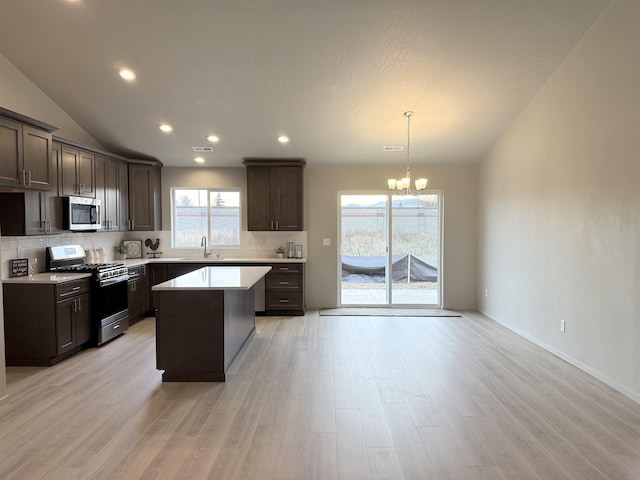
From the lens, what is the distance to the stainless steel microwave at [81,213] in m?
4.33

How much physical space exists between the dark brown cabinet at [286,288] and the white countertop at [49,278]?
2568mm

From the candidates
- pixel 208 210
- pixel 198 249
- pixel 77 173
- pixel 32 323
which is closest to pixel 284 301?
pixel 198 249

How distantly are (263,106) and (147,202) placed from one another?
2.80 metres

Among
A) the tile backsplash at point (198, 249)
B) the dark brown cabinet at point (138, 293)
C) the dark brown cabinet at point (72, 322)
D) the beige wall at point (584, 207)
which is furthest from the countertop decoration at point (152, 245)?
the beige wall at point (584, 207)

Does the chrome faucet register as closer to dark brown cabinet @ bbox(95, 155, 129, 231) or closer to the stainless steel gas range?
dark brown cabinet @ bbox(95, 155, 129, 231)

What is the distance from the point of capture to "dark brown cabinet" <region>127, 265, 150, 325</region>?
523 cm

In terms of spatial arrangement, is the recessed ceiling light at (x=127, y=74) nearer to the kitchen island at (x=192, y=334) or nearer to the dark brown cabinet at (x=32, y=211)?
the dark brown cabinet at (x=32, y=211)

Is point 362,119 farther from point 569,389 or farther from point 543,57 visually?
point 569,389

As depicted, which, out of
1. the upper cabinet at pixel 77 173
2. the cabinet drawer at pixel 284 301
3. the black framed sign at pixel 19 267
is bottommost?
the cabinet drawer at pixel 284 301

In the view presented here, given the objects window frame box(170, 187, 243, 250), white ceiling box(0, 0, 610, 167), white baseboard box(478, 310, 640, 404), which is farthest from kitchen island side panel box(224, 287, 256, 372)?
white baseboard box(478, 310, 640, 404)

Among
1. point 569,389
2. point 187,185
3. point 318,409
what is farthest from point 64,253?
point 569,389

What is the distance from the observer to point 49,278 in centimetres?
385

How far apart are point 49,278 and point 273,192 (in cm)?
327

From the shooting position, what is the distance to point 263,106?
4500 millimetres
